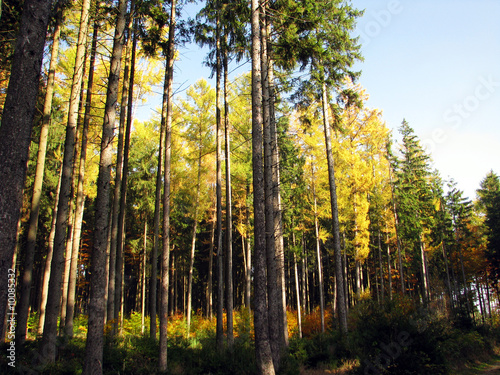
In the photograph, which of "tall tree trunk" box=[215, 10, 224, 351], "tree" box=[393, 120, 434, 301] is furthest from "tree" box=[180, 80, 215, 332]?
"tree" box=[393, 120, 434, 301]

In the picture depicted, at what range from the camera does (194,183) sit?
18.1 m

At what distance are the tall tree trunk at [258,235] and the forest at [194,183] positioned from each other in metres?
0.04

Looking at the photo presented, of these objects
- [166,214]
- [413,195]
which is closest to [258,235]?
[166,214]

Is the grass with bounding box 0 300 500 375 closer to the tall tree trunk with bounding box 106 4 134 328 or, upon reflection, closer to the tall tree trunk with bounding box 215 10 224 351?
the tall tree trunk with bounding box 215 10 224 351

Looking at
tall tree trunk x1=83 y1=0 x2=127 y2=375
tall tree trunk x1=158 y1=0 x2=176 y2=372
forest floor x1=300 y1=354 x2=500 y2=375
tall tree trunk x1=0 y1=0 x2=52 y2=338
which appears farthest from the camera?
forest floor x1=300 y1=354 x2=500 y2=375

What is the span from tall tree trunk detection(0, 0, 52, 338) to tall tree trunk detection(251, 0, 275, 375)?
16.6 ft

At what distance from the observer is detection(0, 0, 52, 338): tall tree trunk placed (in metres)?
3.73

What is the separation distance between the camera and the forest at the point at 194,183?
7.01 metres

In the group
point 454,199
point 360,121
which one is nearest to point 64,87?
point 360,121

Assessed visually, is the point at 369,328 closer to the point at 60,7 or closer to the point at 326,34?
the point at 326,34

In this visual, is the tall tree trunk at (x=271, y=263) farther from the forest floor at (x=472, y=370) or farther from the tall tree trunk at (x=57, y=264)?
the tall tree trunk at (x=57, y=264)

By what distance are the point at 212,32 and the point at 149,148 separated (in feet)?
30.7

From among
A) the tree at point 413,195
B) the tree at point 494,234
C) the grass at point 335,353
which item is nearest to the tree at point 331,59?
the grass at point 335,353

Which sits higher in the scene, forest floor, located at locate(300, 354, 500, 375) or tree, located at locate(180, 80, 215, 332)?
tree, located at locate(180, 80, 215, 332)
